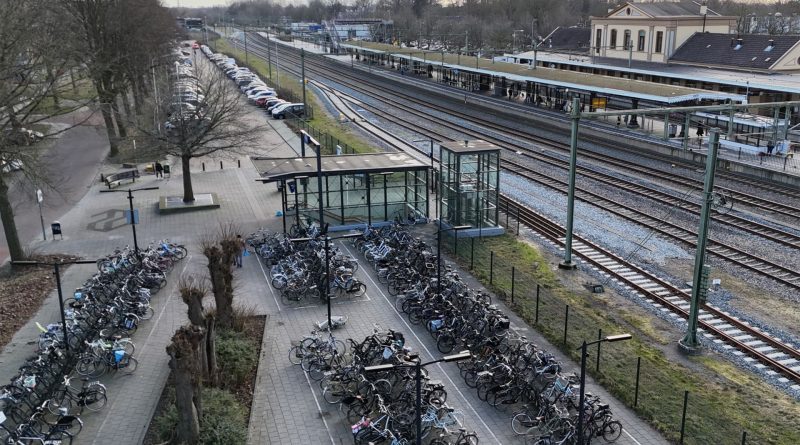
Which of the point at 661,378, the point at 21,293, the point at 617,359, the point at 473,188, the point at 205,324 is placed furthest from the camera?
the point at 473,188

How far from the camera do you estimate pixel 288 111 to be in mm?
56688

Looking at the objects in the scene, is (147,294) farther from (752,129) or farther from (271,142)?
(752,129)

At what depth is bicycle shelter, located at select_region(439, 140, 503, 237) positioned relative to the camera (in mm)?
26297

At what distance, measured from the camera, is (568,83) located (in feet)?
166

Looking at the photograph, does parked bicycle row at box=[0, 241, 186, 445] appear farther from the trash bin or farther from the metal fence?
the metal fence

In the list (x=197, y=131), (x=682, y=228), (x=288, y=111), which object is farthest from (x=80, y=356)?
(x=288, y=111)

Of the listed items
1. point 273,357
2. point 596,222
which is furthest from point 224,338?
point 596,222

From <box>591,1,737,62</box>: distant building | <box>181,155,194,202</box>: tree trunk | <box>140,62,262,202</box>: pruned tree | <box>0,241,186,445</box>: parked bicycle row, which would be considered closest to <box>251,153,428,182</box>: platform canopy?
<box>140,62,262,202</box>: pruned tree

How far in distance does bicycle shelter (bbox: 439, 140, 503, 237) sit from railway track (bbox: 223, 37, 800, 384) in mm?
1419

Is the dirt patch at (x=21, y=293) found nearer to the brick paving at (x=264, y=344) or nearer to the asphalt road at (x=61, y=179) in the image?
the brick paving at (x=264, y=344)

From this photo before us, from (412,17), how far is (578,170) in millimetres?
125438

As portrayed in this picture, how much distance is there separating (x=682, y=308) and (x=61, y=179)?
2207 cm

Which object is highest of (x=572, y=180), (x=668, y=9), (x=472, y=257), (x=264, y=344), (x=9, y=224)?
(x=668, y=9)

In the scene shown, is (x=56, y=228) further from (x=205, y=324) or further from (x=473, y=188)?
(x=473, y=188)
